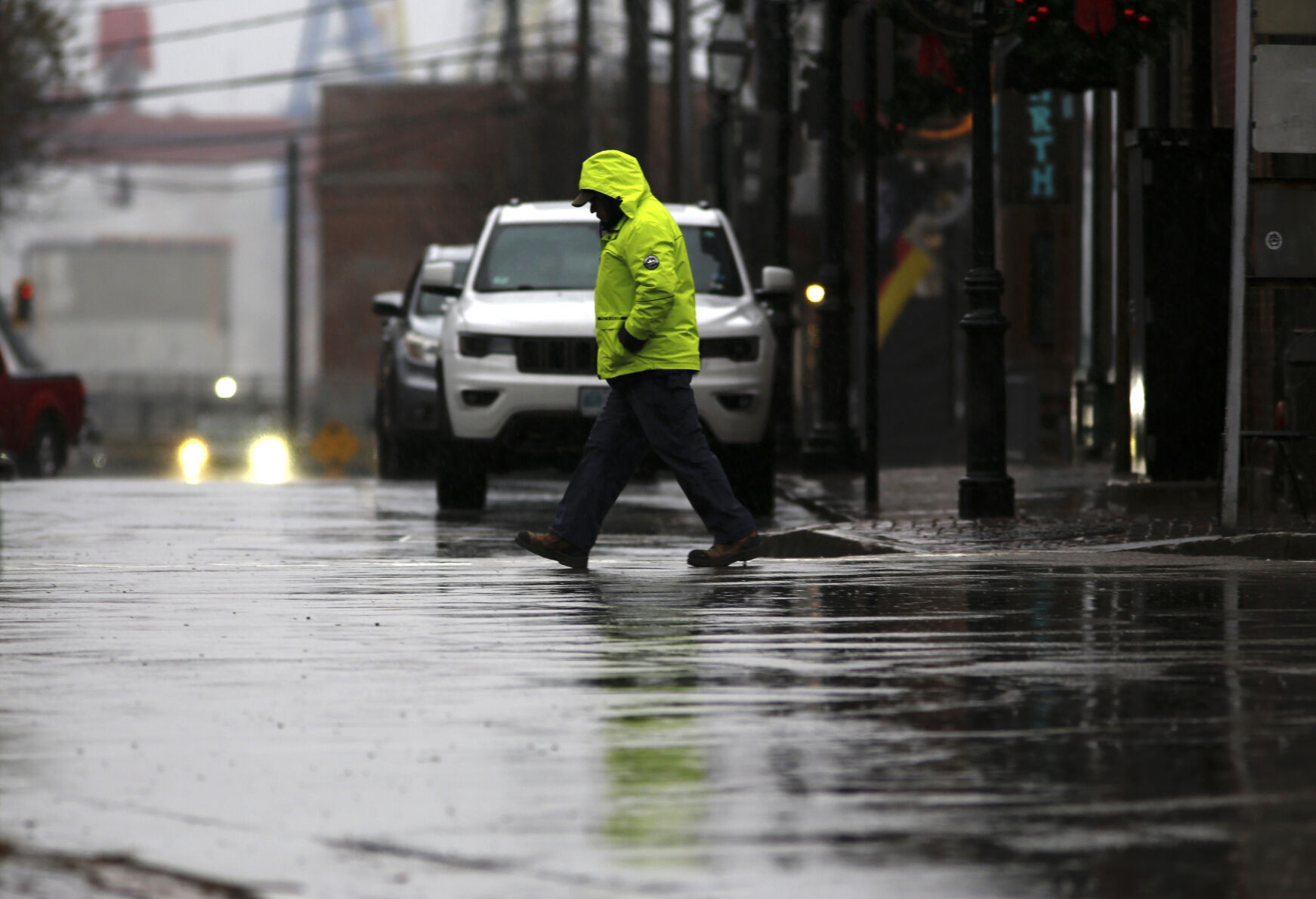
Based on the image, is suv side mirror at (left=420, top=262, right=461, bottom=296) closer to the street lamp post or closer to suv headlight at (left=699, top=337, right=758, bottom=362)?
suv headlight at (left=699, top=337, right=758, bottom=362)

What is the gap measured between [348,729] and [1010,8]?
9.27m

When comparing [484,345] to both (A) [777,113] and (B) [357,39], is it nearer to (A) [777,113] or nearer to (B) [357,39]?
(A) [777,113]

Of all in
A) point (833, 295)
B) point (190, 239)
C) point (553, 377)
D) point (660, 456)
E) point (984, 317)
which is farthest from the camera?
point (190, 239)

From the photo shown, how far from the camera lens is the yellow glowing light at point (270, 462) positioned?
77.1ft

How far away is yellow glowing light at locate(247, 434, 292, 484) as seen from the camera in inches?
925

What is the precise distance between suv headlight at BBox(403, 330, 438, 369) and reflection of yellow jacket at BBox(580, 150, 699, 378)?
8641 millimetres

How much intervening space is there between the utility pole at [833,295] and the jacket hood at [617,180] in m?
9.38

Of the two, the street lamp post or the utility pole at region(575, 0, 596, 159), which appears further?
the utility pole at region(575, 0, 596, 159)

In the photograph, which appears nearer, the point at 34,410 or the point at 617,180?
the point at 617,180

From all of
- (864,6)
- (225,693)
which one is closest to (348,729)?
(225,693)

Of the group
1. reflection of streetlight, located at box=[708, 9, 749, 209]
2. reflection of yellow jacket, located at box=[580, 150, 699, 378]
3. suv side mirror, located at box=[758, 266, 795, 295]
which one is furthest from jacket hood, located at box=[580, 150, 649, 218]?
reflection of streetlight, located at box=[708, 9, 749, 209]

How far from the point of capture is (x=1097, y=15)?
14.4m

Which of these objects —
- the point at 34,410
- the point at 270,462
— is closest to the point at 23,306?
the point at 270,462

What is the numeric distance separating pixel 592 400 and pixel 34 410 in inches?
437
